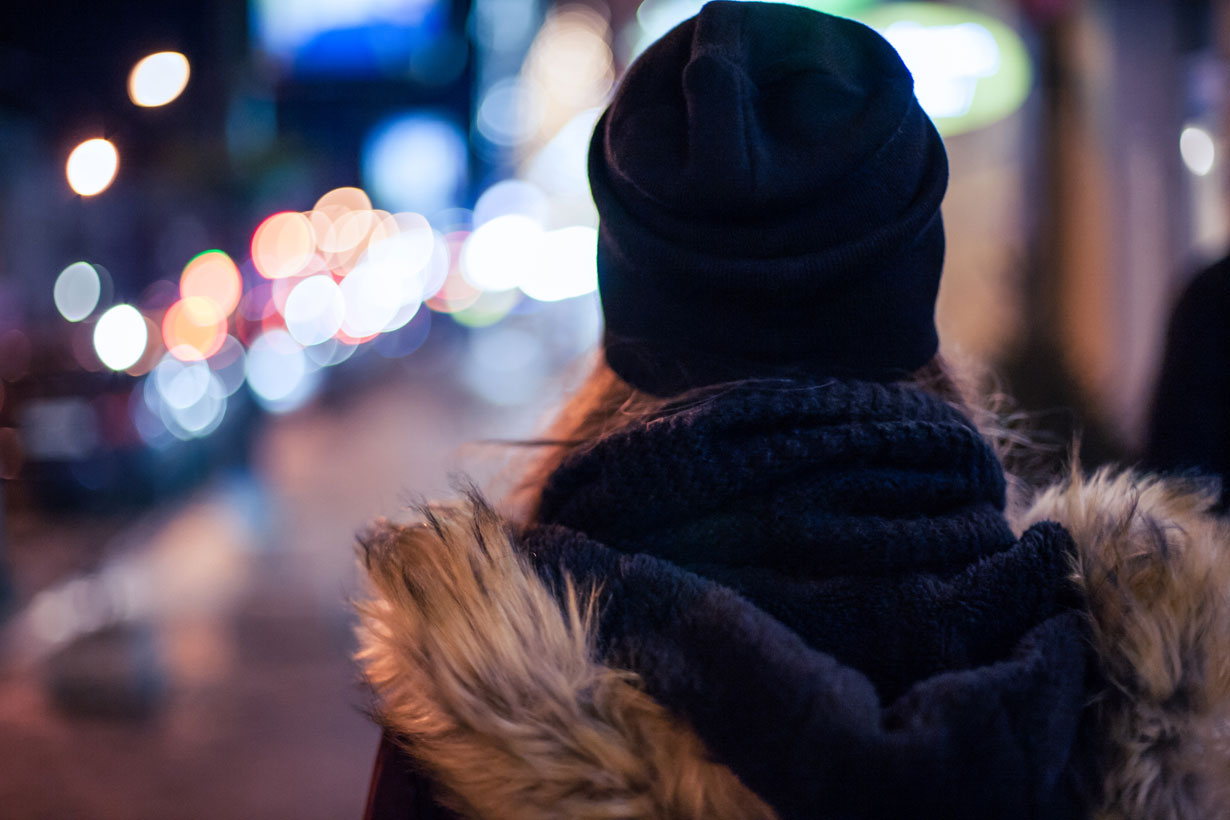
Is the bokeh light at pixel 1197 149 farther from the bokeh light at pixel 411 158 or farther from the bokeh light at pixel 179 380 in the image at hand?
the bokeh light at pixel 411 158

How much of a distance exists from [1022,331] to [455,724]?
16.0ft

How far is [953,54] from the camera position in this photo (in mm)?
5367

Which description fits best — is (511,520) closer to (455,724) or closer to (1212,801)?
(455,724)

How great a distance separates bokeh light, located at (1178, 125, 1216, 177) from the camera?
6.18 m

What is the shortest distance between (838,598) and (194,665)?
539cm

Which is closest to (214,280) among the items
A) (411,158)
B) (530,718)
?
(530,718)

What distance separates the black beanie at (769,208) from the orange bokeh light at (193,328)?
371 inches

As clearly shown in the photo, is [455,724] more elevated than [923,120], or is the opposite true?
[923,120]

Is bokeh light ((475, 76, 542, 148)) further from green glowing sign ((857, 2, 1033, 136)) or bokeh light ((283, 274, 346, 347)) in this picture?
green glowing sign ((857, 2, 1033, 136))

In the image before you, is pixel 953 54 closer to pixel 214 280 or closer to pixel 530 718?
pixel 530 718

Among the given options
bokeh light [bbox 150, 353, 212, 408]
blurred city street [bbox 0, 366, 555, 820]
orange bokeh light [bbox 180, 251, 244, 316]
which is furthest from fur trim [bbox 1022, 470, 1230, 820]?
orange bokeh light [bbox 180, 251, 244, 316]

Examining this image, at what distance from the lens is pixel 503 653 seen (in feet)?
3.50

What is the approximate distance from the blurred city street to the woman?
378 millimetres

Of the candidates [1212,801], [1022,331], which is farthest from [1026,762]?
[1022,331]
